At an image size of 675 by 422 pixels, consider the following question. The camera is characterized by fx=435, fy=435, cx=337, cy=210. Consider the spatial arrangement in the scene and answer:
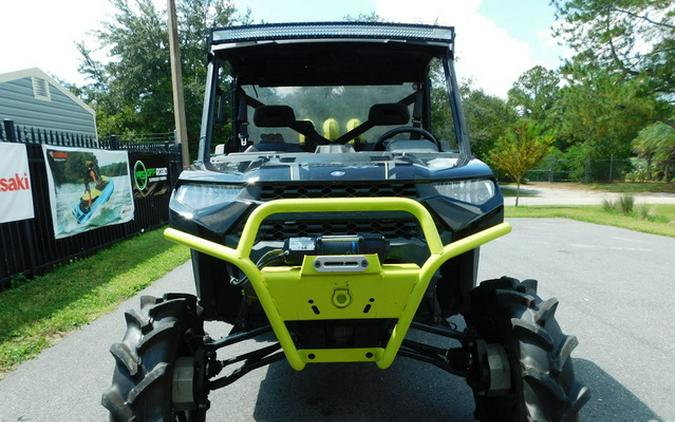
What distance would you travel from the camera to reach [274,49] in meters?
2.84

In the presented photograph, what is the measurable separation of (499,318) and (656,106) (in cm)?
3237

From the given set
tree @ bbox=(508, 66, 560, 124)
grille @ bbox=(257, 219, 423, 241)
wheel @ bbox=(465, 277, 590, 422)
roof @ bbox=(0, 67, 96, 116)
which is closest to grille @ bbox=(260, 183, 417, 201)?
grille @ bbox=(257, 219, 423, 241)

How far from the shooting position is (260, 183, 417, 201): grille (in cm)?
204

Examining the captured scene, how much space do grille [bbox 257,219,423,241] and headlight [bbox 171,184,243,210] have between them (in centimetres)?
22

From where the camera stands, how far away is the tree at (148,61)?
27.6m

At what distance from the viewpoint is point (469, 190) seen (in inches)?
85.3

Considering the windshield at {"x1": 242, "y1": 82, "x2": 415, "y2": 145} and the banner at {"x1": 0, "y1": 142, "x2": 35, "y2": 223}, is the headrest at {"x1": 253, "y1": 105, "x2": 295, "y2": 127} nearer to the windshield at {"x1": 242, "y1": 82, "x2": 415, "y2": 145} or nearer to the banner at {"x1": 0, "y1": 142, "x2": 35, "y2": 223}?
the windshield at {"x1": 242, "y1": 82, "x2": 415, "y2": 145}

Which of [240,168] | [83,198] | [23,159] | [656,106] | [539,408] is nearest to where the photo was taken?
[539,408]

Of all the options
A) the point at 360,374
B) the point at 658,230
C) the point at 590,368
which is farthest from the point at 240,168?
the point at 658,230

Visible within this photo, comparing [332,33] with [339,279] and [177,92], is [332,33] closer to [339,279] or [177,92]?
[339,279]

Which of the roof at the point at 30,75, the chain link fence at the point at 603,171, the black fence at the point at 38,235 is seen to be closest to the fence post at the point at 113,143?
the black fence at the point at 38,235

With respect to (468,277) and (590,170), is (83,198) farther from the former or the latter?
(590,170)

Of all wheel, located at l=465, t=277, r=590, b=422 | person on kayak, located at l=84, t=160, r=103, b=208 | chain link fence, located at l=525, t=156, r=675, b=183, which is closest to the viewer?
wheel, located at l=465, t=277, r=590, b=422

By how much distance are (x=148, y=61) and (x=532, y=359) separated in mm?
30580
